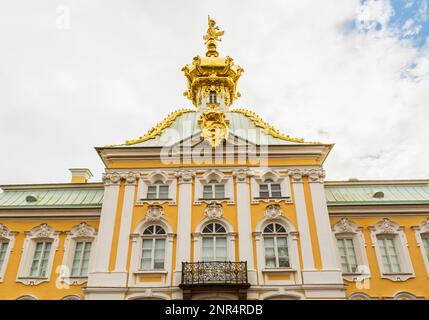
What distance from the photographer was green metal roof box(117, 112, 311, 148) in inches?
811

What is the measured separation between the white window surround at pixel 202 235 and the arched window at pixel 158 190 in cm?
256

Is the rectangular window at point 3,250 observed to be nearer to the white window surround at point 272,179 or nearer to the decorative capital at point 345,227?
the white window surround at point 272,179

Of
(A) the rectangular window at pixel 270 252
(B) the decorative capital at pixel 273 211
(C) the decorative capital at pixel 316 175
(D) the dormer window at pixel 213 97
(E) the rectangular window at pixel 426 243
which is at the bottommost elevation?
(A) the rectangular window at pixel 270 252

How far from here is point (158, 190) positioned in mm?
19266

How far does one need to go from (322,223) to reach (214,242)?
17.5 ft

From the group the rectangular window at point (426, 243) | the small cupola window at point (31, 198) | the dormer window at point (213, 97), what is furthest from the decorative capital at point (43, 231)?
the rectangular window at point (426, 243)

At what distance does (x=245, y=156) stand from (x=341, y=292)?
26.4 feet

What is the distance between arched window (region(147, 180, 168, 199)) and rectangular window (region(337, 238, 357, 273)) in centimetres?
969

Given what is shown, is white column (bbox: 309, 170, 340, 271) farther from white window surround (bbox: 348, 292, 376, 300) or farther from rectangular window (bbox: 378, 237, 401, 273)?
rectangular window (bbox: 378, 237, 401, 273)

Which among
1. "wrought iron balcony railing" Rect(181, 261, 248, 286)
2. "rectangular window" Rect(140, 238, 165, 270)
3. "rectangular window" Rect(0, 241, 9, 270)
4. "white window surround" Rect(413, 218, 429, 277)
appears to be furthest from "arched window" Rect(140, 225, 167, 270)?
"white window surround" Rect(413, 218, 429, 277)

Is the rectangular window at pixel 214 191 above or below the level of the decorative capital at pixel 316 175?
below

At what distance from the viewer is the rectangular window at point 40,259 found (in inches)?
754
